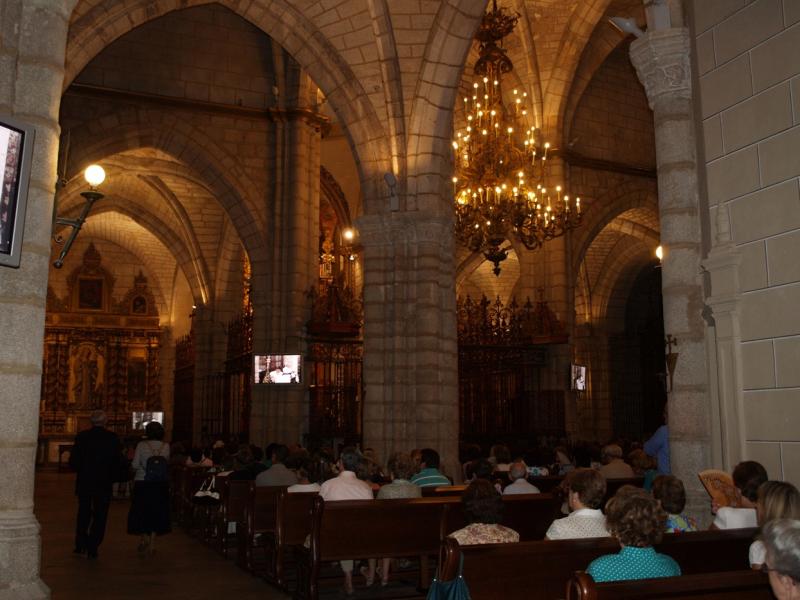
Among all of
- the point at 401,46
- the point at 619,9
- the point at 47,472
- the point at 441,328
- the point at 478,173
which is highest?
the point at 619,9

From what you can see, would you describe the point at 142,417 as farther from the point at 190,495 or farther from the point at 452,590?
the point at 452,590

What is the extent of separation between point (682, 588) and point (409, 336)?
911 cm

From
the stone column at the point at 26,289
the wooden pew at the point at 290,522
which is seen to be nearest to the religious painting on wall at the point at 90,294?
the wooden pew at the point at 290,522

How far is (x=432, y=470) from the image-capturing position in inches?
357

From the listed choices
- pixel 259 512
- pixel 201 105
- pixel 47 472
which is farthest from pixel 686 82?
pixel 47 472

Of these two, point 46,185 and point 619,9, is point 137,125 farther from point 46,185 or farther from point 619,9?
point 46,185

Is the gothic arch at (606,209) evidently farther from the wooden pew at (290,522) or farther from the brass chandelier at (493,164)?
the wooden pew at (290,522)

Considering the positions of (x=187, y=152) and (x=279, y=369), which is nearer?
(x=279, y=369)

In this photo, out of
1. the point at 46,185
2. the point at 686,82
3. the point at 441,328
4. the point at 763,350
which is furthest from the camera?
the point at 441,328

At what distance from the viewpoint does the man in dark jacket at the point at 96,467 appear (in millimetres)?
8977

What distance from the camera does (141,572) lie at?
332 inches

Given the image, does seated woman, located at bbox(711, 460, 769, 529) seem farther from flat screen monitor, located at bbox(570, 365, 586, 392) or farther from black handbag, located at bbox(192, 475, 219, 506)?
flat screen monitor, located at bbox(570, 365, 586, 392)

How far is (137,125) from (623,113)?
1141 centimetres

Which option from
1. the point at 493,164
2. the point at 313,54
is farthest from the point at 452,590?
the point at 493,164
